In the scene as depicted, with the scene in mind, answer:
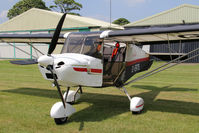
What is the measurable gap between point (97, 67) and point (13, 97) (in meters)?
4.29

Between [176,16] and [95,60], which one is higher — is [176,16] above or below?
above

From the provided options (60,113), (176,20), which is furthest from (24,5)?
(60,113)

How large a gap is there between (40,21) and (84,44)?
3508 cm

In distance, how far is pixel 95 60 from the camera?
6.47 meters

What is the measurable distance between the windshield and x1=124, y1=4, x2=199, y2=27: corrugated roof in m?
26.3

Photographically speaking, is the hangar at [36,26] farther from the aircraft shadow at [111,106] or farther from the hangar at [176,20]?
the aircraft shadow at [111,106]

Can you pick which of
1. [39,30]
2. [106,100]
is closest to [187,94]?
[106,100]

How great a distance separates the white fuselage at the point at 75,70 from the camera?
563 cm

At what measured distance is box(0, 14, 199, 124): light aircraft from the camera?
5719 millimetres

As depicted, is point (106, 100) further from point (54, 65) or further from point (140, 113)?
point (54, 65)

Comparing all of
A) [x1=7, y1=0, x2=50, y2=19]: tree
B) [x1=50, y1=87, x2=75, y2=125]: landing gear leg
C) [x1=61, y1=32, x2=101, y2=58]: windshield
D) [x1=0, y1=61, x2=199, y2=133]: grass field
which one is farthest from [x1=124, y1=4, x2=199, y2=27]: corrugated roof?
[x1=7, y1=0, x2=50, y2=19]: tree

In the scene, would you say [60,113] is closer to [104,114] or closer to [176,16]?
[104,114]

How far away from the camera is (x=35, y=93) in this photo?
32.6 feet

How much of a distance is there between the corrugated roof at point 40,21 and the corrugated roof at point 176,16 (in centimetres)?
815
